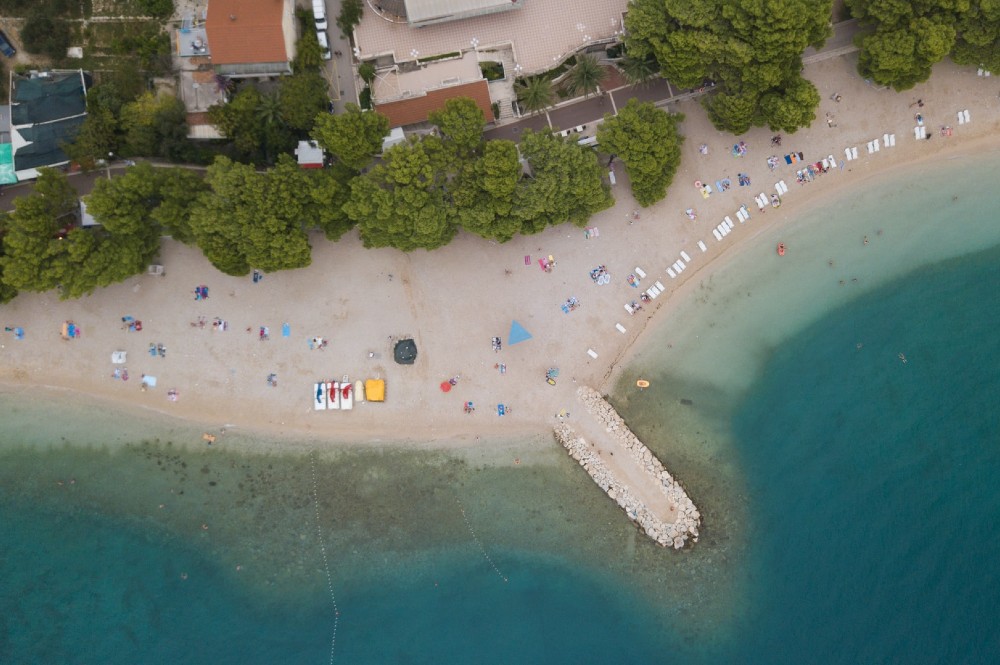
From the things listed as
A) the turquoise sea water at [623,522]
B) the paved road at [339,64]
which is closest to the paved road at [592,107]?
the paved road at [339,64]

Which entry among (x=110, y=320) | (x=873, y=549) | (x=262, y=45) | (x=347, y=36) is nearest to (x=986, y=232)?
(x=873, y=549)

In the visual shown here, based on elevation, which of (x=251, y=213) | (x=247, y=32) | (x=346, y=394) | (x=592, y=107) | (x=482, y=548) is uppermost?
(x=247, y=32)

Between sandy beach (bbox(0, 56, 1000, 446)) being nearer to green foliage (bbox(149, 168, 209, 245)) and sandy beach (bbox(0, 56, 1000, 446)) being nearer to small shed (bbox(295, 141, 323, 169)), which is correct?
green foliage (bbox(149, 168, 209, 245))

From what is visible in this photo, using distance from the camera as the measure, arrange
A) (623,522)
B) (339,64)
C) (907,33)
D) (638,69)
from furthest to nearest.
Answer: (623,522) → (339,64) → (638,69) → (907,33)

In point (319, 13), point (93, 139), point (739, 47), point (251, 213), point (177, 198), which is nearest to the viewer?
point (739, 47)

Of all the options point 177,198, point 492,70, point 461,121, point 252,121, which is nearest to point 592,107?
point 492,70

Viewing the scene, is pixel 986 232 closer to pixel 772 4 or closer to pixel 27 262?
pixel 772 4

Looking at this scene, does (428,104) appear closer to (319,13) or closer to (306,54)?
(306,54)
